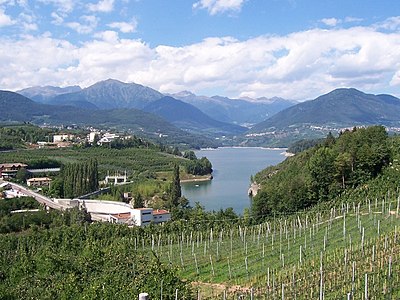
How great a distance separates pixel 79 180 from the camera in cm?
3997

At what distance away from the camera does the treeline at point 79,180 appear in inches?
1561

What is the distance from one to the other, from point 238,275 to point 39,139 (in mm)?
67933

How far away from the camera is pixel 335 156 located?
25.9m

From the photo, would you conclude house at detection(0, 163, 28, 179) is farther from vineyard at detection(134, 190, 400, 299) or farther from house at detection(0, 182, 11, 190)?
vineyard at detection(134, 190, 400, 299)

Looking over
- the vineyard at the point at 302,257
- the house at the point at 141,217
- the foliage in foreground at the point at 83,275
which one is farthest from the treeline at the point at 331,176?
the foliage in foreground at the point at 83,275

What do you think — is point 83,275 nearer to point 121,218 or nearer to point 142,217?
point 142,217

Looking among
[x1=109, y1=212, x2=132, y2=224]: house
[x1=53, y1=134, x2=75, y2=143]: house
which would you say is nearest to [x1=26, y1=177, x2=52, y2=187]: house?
[x1=109, y1=212, x2=132, y2=224]: house

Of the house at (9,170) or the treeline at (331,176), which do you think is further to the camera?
the house at (9,170)

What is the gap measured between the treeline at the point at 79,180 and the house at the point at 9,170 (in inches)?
327

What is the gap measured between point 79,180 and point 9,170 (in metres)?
12.2

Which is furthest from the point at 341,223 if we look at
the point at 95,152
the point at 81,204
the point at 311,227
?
the point at 95,152

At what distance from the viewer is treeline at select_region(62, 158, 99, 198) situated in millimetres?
39656

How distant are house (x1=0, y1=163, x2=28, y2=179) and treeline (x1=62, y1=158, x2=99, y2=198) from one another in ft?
27.2

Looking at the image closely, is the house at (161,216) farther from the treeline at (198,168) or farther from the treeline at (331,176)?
the treeline at (198,168)
